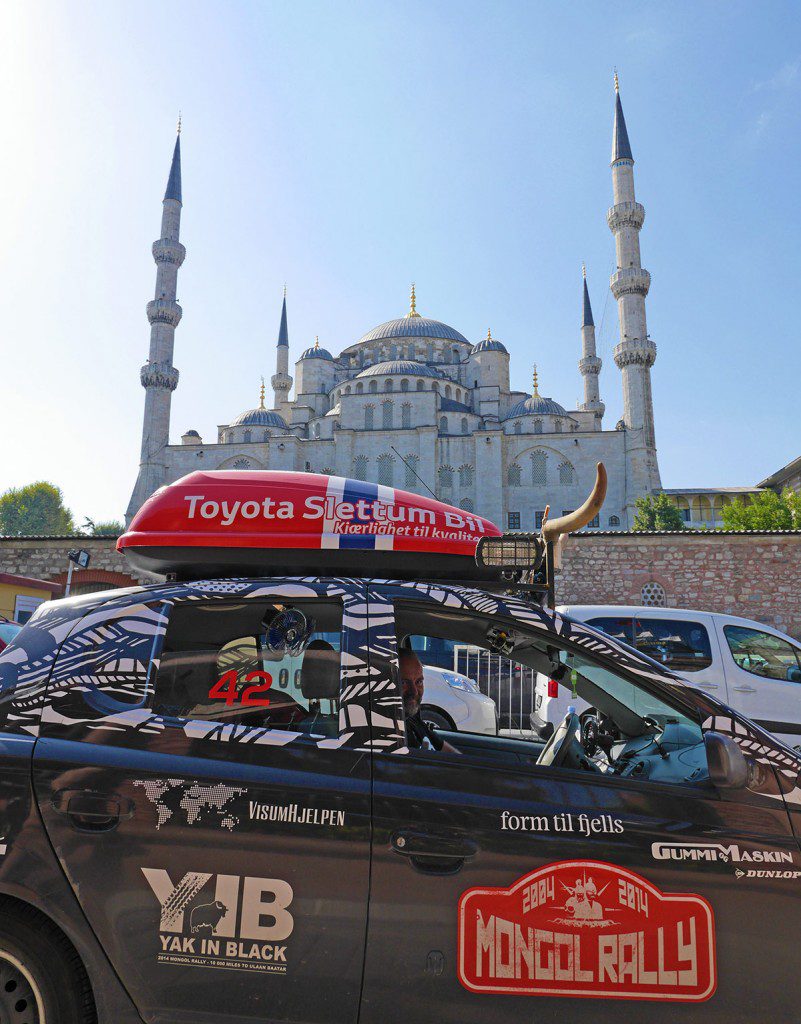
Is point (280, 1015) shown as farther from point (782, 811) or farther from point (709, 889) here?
point (782, 811)

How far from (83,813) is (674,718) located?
1916 millimetres

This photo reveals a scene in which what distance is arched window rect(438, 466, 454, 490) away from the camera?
51406 millimetres

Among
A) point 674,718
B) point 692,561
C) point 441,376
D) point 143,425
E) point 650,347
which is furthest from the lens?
point 441,376

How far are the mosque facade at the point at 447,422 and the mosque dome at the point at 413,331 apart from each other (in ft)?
0.59

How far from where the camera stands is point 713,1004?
1756 mm

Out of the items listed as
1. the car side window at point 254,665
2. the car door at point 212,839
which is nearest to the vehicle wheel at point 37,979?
the car door at point 212,839

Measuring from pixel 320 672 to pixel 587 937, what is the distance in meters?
1.04

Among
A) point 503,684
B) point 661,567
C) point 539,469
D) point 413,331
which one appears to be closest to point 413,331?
point 413,331

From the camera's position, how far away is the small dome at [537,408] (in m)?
54.8

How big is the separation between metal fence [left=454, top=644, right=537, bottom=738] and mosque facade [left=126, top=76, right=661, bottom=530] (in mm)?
36274

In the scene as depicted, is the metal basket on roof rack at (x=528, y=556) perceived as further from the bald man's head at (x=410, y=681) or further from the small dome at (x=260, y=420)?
the small dome at (x=260, y=420)

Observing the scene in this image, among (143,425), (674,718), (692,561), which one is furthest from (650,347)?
(674,718)

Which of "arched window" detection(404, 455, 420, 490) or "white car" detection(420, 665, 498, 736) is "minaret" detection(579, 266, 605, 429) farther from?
"white car" detection(420, 665, 498, 736)

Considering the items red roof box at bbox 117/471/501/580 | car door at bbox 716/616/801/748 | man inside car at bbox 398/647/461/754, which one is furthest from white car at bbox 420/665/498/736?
red roof box at bbox 117/471/501/580
